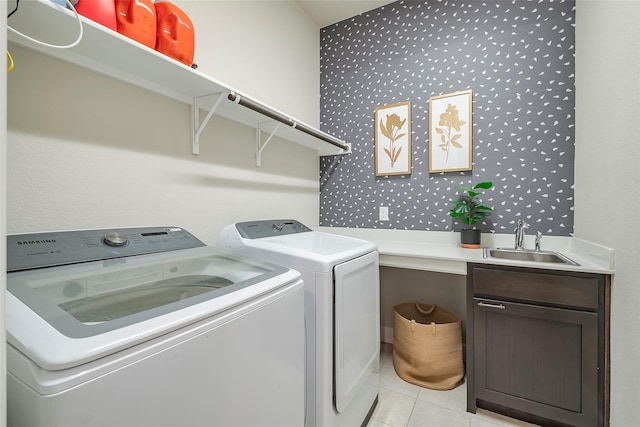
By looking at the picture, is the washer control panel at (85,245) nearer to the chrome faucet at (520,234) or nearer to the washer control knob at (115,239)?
the washer control knob at (115,239)

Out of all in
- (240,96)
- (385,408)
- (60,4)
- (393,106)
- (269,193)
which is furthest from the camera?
(393,106)

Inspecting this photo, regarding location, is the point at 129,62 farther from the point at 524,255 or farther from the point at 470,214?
the point at 524,255

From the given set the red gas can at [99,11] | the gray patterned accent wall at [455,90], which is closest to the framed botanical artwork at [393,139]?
the gray patterned accent wall at [455,90]

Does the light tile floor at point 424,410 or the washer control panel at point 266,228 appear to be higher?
the washer control panel at point 266,228

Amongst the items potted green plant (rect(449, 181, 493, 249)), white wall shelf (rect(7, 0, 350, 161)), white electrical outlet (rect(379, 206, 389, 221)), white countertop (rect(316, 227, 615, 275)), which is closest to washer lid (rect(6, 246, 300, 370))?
white wall shelf (rect(7, 0, 350, 161))

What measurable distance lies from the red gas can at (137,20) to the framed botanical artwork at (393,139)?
6.09ft

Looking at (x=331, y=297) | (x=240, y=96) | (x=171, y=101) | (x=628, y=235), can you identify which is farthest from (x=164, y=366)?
(x=628, y=235)

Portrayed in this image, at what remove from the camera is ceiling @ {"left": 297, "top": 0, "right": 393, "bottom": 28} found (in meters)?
2.44

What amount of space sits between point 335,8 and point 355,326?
2.74 m

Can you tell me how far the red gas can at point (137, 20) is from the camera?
3.42ft

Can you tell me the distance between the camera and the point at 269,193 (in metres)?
2.14

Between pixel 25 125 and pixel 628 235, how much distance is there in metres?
2.45

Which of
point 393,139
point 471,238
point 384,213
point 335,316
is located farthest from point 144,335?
point 393,139

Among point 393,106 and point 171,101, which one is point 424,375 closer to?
point 393,106
